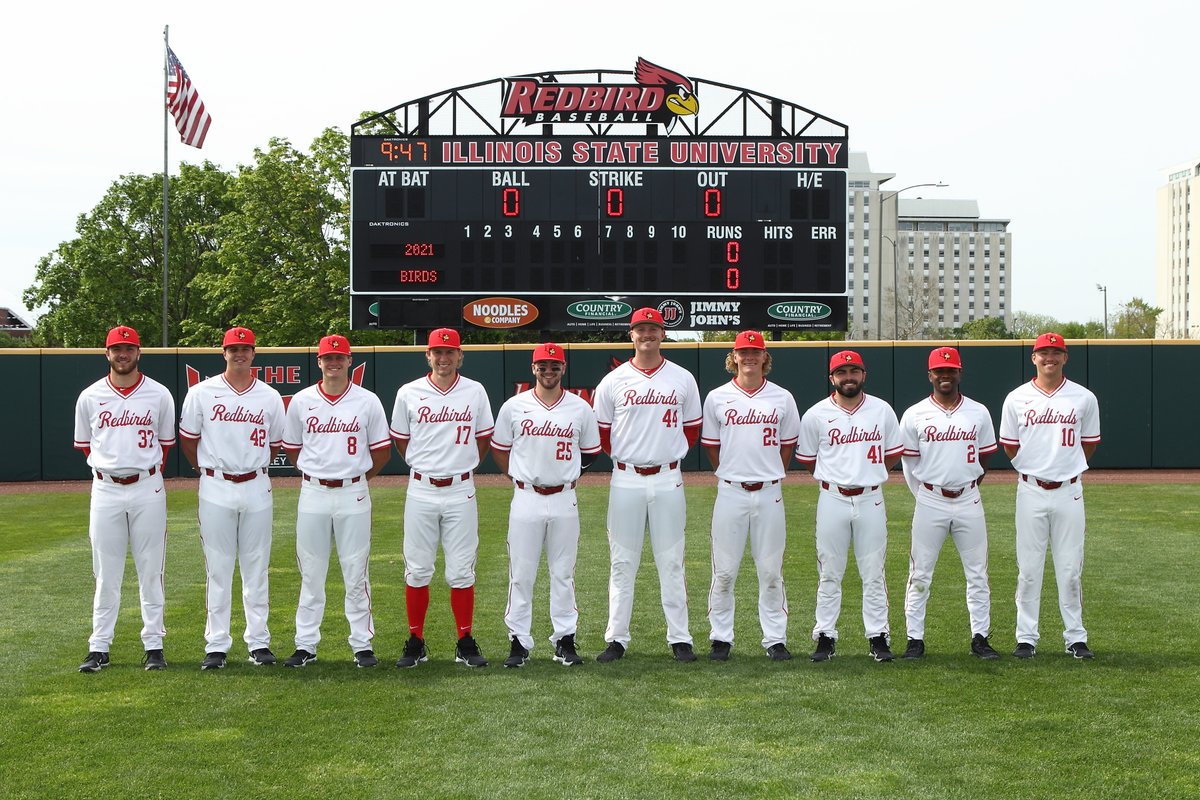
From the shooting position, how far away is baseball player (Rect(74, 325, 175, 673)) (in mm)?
6309

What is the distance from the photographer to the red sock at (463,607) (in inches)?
251

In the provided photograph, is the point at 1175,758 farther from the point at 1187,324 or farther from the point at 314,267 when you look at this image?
the point at 1187,324

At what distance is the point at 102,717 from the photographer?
5.34 m

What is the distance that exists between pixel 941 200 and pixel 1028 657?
178m

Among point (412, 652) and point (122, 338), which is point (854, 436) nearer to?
point (412, 652)

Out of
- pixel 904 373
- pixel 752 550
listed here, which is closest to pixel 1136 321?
pixel 904 373

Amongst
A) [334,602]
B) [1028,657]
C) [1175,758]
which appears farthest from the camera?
[334,602]

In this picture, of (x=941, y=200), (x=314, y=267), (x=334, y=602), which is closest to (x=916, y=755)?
(x=334, y=602)

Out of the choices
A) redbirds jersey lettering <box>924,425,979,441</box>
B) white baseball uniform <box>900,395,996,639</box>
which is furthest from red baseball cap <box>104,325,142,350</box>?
redbirds jersey lettering <box>924,425,979,441</box>

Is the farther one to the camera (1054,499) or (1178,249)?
(1178,249)

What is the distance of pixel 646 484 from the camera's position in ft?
21.0

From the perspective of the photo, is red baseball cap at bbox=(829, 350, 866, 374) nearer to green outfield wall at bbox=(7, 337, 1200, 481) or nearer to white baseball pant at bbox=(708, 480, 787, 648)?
white baseball pant at bbox=(708, 480, 787, 648)

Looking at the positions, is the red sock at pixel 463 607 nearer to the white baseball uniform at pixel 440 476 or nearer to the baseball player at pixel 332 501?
the white baseball uniform at pixel 440 476

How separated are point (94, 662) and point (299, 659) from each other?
1091mm
